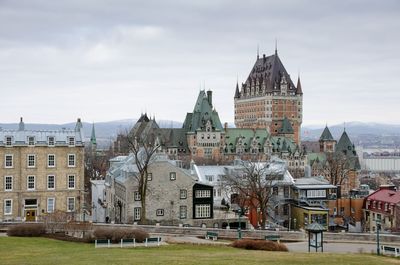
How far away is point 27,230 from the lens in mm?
39281

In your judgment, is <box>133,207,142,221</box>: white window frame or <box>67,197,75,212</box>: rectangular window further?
<box>133,207,142,221</box>: white window frame

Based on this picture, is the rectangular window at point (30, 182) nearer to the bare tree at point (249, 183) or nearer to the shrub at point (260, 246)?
the bare tree at point (249, 183)

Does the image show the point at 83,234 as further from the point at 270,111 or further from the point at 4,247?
the point at 270,111

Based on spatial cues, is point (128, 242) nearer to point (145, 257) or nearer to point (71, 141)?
point (145, 257)

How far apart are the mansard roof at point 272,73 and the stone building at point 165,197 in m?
119

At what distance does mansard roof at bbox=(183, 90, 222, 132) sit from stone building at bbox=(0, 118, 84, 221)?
8198cm

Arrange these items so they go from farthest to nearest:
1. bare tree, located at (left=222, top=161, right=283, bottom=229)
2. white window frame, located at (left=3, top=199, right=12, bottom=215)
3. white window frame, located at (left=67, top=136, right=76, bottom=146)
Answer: bare tree, located at (left=222, top=161, right=283, bottom=229)
white window frame, located at (left=67, top=136, right=76, bottom=146)
white window frame, located at (left=3, top=199, right=12, bottom=215)

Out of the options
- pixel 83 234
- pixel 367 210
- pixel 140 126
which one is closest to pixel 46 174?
pixel 83 234

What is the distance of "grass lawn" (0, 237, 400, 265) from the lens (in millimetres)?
26094

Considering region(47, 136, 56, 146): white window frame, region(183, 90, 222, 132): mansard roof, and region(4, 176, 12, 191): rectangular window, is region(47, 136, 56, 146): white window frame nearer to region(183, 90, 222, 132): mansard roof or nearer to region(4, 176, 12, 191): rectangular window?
region(4, 176, 12, 191): rectangular window

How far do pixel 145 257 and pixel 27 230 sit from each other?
15.1 m

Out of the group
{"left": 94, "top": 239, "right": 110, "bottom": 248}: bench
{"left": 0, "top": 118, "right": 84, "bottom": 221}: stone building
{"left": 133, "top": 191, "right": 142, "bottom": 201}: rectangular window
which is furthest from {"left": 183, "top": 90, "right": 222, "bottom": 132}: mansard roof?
{"left": 94, "top": 239, "right": 110, "bottom": 248}: bench

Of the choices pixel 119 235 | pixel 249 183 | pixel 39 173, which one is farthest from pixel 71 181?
pixel 119 235

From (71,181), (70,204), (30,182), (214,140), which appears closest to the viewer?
(30,182)
